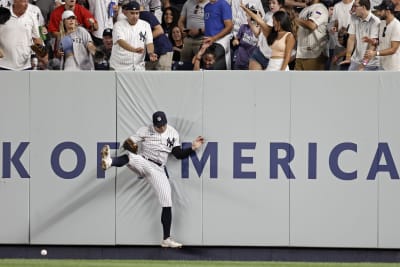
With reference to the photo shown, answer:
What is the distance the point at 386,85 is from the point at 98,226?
4703 mm

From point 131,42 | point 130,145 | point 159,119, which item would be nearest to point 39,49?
point 131,42

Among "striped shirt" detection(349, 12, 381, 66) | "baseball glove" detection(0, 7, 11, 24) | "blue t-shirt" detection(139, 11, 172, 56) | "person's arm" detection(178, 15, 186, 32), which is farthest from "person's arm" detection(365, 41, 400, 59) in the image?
"baseball glove" detection(0, 7, 11, 24)

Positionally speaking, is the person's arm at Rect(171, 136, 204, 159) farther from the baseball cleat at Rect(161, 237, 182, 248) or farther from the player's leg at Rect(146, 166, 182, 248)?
the baseball cleat at Rect(161, 237, 182, 248)

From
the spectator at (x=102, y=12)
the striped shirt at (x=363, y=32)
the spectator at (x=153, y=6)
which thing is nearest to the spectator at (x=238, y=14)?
the spectator at (x=153, y=6)

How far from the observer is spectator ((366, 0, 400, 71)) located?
15109mm

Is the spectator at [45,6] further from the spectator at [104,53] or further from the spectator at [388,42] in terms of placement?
the spectator at [388,42]

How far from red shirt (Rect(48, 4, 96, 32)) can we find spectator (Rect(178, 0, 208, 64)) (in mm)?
1623

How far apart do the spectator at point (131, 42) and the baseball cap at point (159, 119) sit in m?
1.42

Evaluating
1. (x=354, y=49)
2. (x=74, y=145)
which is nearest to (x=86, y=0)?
(x=74, y=145)

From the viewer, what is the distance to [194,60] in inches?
655

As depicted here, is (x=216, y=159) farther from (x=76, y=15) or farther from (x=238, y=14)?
(x=76, y=15)

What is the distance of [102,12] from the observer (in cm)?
1752

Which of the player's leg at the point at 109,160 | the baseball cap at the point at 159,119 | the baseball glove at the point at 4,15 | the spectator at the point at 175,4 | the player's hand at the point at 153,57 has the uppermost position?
the spectator at the point at 175,4

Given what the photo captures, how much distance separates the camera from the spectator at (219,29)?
54.5 feet
